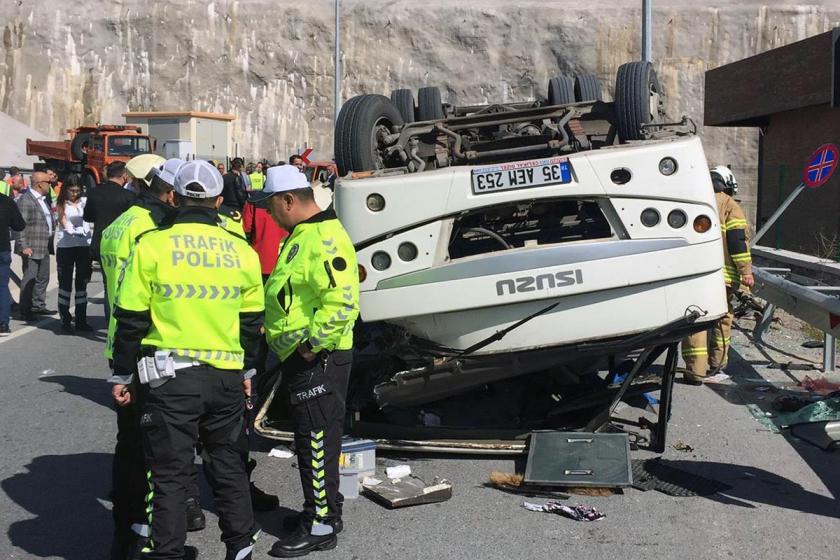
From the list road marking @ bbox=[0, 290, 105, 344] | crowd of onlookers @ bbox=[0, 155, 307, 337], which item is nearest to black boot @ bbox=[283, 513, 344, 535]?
crowd of onlookers @ bbox=[0, 155, 307, 337]

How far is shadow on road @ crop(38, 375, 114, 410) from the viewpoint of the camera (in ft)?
27.0

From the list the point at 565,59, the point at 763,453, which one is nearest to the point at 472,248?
the point at 763,453

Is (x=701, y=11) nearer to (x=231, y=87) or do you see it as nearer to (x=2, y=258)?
(x=231, y=87)

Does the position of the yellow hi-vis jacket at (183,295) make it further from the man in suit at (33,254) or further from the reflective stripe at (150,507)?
the man in suit at (33,254)

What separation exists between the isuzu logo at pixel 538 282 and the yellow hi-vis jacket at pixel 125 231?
194 cm

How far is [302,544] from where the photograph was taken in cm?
479

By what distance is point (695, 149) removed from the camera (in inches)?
237

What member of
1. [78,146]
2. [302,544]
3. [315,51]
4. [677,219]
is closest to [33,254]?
[302,544]

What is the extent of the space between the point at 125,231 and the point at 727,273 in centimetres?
561

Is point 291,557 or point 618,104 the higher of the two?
point 618,104

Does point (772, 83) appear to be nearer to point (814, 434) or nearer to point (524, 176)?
point (814, 434)

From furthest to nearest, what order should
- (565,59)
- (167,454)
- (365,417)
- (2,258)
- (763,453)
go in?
(565,59), (2,258), (365,417), (763,453), (167,454)

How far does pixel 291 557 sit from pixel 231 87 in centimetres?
4874

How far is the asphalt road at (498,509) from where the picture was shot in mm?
4891
